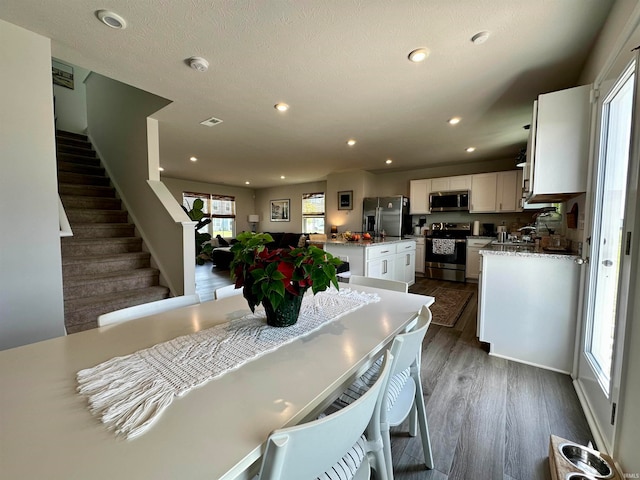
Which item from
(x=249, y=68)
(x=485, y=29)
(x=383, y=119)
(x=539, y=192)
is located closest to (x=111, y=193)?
(x=249, y=68)

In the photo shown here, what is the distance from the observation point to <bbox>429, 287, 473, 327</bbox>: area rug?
322 centimetres

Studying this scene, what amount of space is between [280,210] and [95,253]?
242 inches

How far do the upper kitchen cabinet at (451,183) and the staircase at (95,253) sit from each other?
17.2ft

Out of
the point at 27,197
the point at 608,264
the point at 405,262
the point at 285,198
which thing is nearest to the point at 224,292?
the point at 27,197

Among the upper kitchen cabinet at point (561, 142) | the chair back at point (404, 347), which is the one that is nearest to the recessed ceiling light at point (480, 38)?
the upper kitchen cabinet at point (561, 142)

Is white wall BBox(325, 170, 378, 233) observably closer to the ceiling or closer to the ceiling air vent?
the ceiling

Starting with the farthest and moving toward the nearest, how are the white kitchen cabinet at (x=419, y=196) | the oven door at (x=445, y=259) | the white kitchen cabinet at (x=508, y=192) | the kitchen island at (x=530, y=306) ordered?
the white kitchen cabinet at (x=419, y=196) → the oven door at (x=445, y=259) → the white kitchen cabinet at (x=508, y=192) → the kitchen island at (x=530, y=306)

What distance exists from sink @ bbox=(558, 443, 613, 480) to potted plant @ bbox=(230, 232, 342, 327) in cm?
Answer: 132

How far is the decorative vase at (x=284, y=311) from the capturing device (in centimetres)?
111

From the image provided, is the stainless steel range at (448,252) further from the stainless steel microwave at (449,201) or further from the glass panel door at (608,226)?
the glass panel door at (608,226)

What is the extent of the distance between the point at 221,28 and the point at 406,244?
398 cm

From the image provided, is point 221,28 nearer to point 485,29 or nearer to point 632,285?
point 485,29

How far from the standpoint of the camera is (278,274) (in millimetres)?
995

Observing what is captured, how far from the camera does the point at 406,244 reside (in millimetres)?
4750
